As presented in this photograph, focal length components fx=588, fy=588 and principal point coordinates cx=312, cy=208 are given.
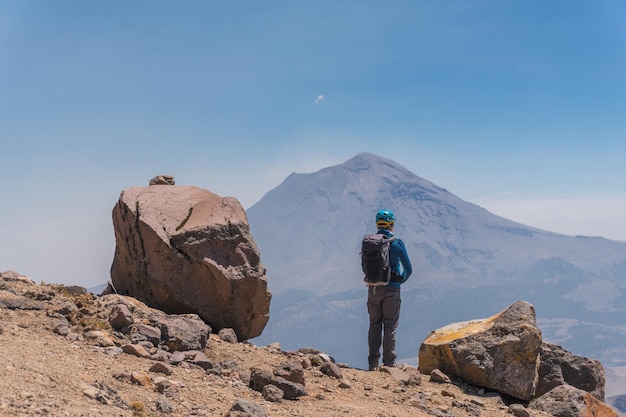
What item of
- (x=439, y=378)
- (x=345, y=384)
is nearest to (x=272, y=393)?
(x=345, y=384)

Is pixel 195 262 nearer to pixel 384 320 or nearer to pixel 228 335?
pixel 228 335

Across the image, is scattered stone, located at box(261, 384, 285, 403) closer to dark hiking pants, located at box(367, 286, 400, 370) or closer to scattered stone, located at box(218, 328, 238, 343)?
scattered stone, located at box(218, 328, 238, 343)

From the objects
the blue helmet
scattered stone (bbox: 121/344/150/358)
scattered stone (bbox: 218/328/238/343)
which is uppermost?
the blue helmet

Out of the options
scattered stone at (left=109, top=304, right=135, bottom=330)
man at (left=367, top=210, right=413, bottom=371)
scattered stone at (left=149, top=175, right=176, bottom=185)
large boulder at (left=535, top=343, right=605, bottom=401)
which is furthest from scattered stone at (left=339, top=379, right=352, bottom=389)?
scattered stone at (left=149, top=175, right=176, bottom=185)

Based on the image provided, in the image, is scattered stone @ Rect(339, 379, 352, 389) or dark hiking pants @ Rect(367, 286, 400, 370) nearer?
scattered stone @ Rect(339, 379, 352, 389)

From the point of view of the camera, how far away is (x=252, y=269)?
47.3 feet

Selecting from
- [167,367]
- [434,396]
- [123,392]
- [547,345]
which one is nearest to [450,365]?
[434,396]

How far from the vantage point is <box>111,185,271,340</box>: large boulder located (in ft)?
46.0

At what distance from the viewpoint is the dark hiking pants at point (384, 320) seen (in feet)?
45.9

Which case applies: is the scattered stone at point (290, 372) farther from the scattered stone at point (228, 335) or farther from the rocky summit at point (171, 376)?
the scattered stone at point (228, 335)

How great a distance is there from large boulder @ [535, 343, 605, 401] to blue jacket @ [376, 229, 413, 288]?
4265 mm

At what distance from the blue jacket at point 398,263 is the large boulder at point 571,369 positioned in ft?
14.0

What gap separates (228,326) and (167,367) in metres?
5.17

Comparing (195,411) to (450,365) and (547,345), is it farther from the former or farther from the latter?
(547,345)
